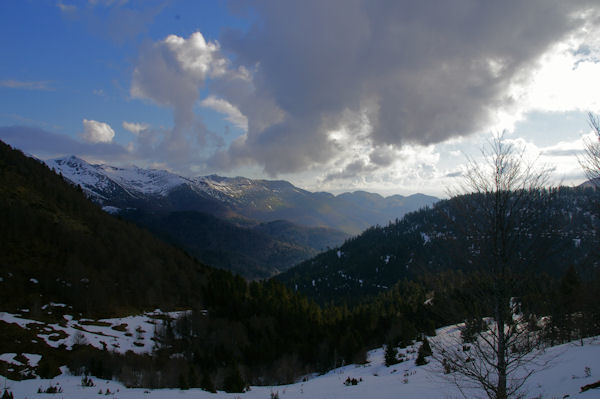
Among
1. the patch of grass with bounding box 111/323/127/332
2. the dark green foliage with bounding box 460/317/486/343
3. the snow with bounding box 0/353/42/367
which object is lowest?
the patch of grass with bounding box 111/323/127/332

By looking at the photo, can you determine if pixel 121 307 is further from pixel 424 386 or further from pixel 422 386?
pixel 424 386

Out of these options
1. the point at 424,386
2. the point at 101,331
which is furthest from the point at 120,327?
the point at 424,386

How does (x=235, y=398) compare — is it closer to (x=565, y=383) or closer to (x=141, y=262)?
(x=565, y=383)

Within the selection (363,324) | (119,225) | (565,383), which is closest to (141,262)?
(119,225)

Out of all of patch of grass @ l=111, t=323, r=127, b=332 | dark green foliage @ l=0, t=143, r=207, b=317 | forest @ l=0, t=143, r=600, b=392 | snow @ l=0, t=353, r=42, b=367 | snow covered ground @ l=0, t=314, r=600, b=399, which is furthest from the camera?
dark green foliage @ l=0, t=143, r=207, b=317

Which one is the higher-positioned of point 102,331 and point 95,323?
point 95,323

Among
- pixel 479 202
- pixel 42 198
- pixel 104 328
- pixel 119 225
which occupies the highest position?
pixel 42 198

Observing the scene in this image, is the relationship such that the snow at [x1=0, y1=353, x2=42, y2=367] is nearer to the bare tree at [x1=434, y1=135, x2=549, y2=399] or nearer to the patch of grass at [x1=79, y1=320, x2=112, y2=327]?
the patch of grass at [x1=79, y1=320, x2=112, y2=327]

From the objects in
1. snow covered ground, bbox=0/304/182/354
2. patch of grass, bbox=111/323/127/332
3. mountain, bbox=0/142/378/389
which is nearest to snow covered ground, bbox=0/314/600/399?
mountain, bbox=0/142/378/389

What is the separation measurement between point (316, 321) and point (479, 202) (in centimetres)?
6947

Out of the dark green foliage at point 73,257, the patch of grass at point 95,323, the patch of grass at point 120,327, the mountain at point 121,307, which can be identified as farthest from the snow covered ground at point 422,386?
the dark green foliage at point 73,257

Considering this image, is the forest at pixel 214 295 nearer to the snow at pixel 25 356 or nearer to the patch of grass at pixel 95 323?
the snow at pixel 25 356

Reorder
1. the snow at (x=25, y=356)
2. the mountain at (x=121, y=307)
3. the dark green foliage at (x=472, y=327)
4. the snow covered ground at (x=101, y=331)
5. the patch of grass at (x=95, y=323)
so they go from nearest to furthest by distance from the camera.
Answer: the dark green foliage at (x=472, y=327), the snow at (x=25, y=356), the mountain at (x=121, y=307), the snow covered ground at (x=101, y=331), the patch of grass at (x=95, y=323)

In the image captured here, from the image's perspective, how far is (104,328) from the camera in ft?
159
